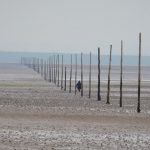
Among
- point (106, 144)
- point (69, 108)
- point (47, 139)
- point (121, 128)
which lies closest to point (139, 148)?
point (106, 144)

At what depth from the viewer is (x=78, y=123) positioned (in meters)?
32.2

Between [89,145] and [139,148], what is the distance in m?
1.68

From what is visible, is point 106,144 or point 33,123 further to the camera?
point 33,123

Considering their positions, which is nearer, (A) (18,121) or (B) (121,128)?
(B) (121,128)

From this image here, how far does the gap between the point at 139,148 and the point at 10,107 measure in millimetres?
18876

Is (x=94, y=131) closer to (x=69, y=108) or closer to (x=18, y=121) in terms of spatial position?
(x=18, y=121)

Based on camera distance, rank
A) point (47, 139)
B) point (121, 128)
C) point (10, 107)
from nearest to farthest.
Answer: point (47, 139), point (121, 128), point (10, 107)

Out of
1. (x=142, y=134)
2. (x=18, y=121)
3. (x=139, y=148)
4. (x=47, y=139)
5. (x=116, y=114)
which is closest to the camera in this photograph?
(x=139, y=148)

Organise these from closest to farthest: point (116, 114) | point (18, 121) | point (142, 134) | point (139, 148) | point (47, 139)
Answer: point (139, 148) < point (47, 139) < point (142, 134) < point (18, 121) < point (116, 114)

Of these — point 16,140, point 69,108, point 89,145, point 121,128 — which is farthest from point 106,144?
point 69,108

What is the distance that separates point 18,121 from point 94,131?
16.8ft

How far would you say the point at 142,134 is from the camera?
27922 millimetres

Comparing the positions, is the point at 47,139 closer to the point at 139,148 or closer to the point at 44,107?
the point at 139,148

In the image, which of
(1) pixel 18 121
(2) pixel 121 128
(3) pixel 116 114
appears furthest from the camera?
(3) pixel 116 114
